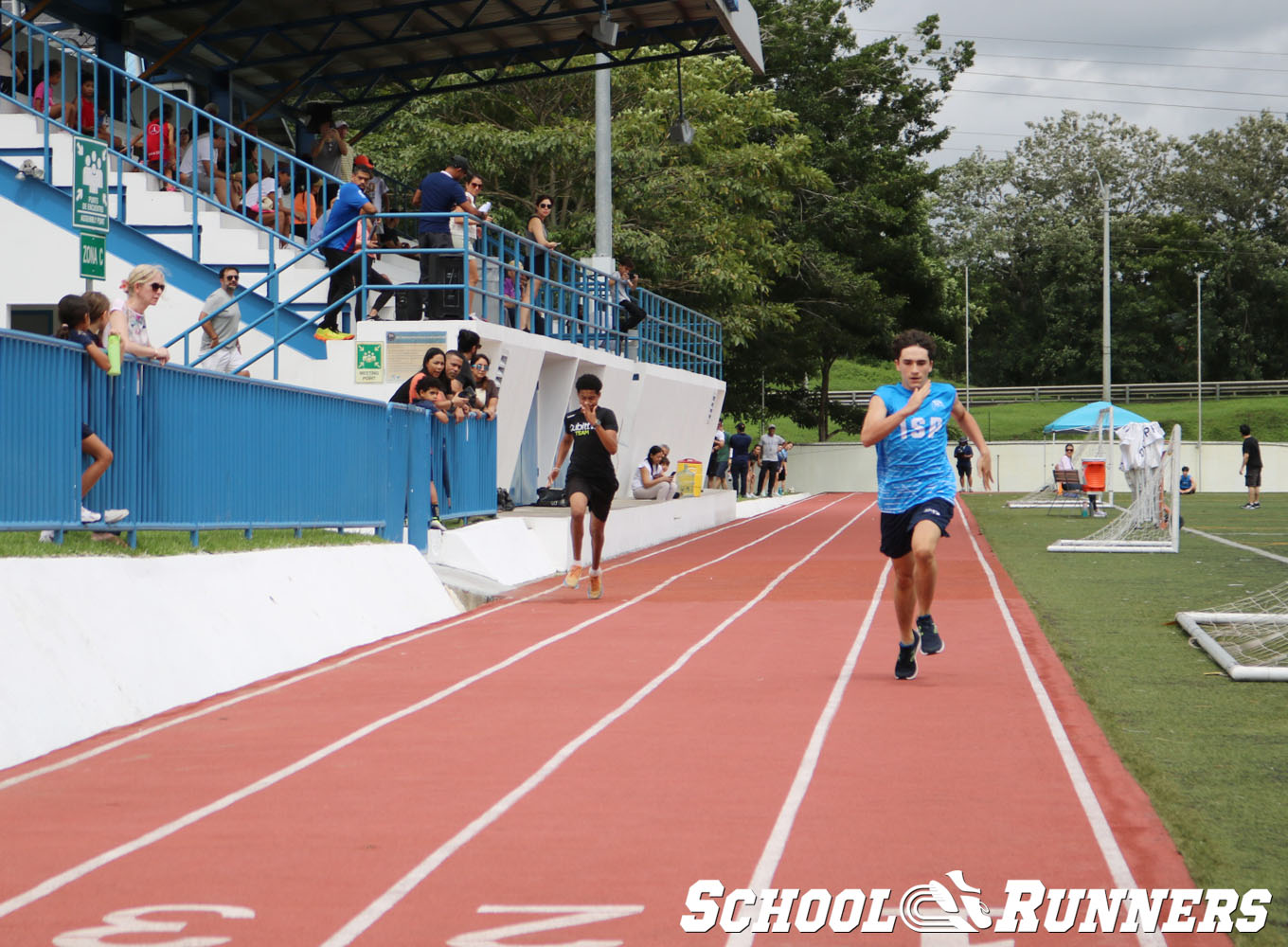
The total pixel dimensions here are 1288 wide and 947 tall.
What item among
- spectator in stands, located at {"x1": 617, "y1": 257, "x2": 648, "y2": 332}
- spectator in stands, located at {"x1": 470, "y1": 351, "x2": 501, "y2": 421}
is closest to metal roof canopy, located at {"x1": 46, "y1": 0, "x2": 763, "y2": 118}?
spectator in stands, located at {"x1": 617, "y1": 257, "x2": 648, "y2": 332}

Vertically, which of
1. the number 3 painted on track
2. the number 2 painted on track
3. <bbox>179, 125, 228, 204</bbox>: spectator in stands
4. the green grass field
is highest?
<bbox>179, 125, 228, 204</bbox>: spectator in stands

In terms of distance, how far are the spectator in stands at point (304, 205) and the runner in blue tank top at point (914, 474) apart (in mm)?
12553

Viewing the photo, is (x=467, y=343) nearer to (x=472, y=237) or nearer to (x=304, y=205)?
(x=472, y=237)

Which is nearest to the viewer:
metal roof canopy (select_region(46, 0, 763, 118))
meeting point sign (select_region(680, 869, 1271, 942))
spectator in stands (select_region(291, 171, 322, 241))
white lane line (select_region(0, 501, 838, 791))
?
meeting point sign (select_region(680, 869, 1271, 942))

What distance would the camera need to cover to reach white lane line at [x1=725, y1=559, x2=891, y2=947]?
517 centimetres

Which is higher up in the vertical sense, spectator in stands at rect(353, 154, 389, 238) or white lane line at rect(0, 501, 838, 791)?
spectator in stands at rect(353, 154, 389, 238)

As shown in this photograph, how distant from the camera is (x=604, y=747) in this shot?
759cm

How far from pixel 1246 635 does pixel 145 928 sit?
352 inches

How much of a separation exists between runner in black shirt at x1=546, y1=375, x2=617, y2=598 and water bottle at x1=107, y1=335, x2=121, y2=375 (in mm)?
5665

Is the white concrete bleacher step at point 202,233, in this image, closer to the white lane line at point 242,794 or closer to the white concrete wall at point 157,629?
the white concrete wall at point 157,629

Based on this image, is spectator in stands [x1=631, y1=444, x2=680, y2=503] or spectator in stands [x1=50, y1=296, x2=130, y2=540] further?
spectator in stands [x1=631, y1=444, x2=680, y2=503]

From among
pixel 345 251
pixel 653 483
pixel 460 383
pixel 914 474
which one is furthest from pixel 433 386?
pixel 653 483

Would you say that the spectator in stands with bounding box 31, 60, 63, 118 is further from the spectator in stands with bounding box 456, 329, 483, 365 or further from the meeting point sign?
the meeting point sign

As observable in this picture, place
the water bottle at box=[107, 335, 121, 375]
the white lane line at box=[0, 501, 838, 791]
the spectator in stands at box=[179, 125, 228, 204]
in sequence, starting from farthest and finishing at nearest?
the spectator in stands at box=[179, 125, 228, 204]
the water bottle at box=[107, 335, 121, 375]
the white lane line at box=[0, 501, 838, 791]
